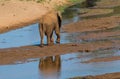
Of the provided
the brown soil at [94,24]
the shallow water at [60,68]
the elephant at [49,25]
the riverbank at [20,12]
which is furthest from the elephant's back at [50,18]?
the riverbank at [20,12]

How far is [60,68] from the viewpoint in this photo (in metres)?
16.5

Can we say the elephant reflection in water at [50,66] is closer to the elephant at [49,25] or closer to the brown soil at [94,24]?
the elephant at [49,25]

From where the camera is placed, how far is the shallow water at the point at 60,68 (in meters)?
15.5

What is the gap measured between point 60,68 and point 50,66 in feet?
1.83

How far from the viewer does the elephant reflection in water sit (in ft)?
50.9

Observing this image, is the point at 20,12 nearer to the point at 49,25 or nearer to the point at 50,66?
the point at 49,25

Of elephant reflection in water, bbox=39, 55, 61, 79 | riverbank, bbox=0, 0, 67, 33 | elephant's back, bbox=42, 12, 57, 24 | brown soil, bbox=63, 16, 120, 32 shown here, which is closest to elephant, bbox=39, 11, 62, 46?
elephant's back, bbox=42, 12, 57, 24

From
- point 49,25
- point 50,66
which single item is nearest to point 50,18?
point 49,25

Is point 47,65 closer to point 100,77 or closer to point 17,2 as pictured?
point 100,77

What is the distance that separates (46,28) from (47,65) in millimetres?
3699

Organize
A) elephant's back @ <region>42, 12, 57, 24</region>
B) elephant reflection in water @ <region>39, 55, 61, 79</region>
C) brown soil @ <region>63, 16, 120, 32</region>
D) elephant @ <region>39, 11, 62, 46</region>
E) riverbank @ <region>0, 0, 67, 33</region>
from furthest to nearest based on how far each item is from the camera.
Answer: riverbank @ <region>0, 0, 67, 33</region>
brown soil @ <region>63, 16, 120, 32</region>
elephant's back @ <region>42, 12, 57, 24</region>
elephant @ <region>39, 11, 62, 46</region>
elephant reflection in water @ <region>39, 55, 61, 79</region>

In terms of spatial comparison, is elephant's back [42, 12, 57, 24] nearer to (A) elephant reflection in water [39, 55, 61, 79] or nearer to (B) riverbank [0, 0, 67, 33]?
(A) elephant reflection in water [39, 55, 61, 79]

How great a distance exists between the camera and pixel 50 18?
21.0m

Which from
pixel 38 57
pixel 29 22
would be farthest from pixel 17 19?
pixel 38 57
